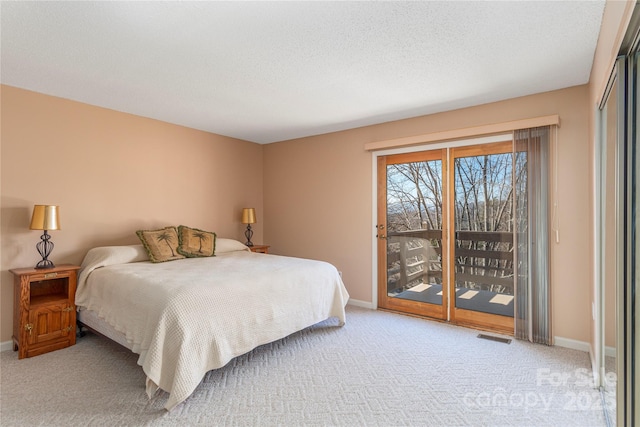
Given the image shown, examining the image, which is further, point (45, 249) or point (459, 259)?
point (459, 259)

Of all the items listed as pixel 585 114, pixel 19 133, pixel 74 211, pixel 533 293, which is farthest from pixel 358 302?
pixel 19 133

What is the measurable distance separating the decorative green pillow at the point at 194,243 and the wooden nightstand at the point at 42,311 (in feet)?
3.52

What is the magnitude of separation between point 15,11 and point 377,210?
3.67 metres

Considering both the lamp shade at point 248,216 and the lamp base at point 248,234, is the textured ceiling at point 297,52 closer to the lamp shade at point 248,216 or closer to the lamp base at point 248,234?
the lamp shade at point 248,216

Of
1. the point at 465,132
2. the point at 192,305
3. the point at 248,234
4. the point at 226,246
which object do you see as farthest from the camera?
the point at 248,234

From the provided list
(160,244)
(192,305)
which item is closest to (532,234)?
(192,305)

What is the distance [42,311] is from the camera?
115 inches

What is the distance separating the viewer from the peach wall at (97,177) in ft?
10.0

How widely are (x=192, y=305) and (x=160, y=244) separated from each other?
1670 mm

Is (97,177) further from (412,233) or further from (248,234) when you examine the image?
(412,233)

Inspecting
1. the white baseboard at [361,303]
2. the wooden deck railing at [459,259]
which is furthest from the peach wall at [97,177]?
the wooden deck railing at [459,259]

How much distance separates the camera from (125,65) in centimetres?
256

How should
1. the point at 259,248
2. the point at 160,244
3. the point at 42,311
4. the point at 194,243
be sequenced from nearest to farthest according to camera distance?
1. the point at 42,311
2. the point at 160,244
3. the point at 194,243
4. the point at 259,248

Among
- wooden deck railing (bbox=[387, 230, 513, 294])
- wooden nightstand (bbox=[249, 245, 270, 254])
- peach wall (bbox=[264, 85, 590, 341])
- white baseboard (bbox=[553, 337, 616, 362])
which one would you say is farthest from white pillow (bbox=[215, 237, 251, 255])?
white baseboard (bbox=[553, 337, 616, 362])
